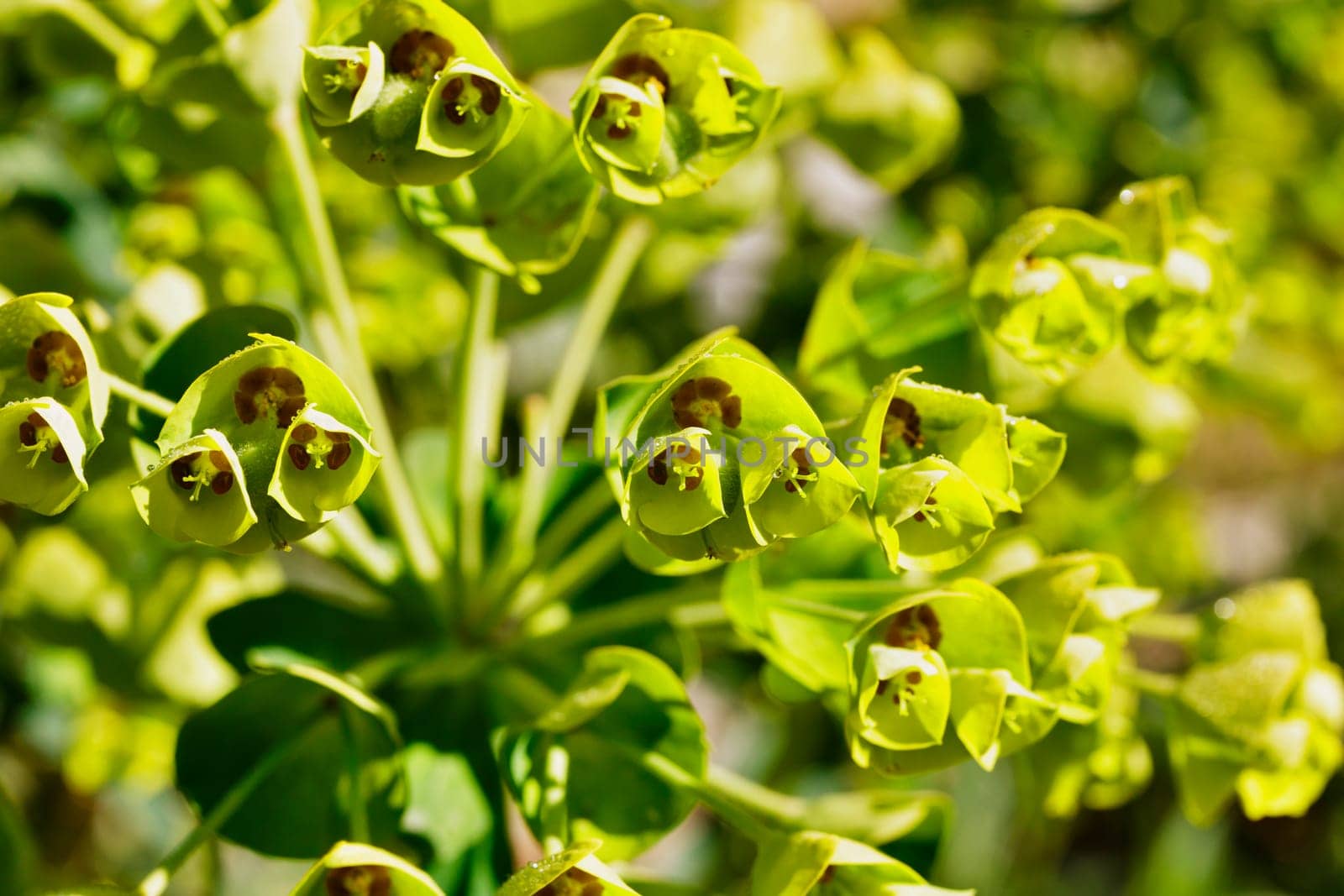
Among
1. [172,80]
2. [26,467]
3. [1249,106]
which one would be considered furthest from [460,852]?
[1249,106]

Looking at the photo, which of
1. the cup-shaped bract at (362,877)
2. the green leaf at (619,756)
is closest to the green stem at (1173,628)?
the green leaf at (619,756)

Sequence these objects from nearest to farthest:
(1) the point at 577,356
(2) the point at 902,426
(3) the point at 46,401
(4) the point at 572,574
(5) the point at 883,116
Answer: (3) the point at 46,401 < (2) the point at 902,426 < (4) the point at 572,574 < (1) the point at 577,356 < (5) the point at 883,116

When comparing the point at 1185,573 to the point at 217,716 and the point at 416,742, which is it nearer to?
the point at 416,742

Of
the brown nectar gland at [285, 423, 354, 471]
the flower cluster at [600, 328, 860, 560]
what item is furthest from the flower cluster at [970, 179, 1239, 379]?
the brown nectar gland at [285, 423, 354, 471]

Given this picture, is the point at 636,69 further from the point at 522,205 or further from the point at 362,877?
the point at 362,877

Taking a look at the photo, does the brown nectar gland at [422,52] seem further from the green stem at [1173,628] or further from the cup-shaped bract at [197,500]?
the green stem at [1173,628]

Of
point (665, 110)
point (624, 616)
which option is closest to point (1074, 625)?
point (624, 616)

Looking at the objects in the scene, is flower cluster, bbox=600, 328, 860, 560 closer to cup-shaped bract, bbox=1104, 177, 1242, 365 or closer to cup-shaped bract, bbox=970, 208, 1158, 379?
cup-shaped bract, bbox=970, 208, 1158, 379
